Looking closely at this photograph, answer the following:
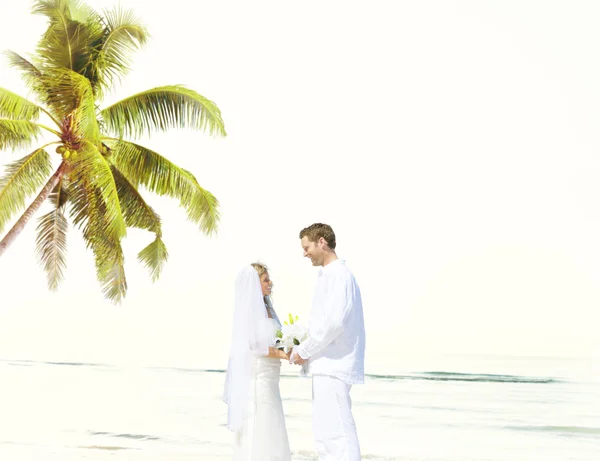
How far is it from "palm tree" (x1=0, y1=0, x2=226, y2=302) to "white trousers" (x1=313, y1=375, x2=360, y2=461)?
6996 millimetres

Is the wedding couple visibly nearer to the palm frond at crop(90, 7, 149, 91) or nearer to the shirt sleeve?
the shirt sleeve

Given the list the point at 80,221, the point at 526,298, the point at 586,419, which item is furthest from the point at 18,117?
the point at 526,298

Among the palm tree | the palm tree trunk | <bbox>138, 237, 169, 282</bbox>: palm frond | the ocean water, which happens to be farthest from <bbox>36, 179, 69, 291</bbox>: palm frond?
the ocean water

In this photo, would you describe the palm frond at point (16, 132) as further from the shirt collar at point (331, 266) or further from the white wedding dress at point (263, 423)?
the shirt collar at point (331, 266)

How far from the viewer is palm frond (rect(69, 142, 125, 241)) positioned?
39.4ft

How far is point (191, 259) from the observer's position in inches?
1674

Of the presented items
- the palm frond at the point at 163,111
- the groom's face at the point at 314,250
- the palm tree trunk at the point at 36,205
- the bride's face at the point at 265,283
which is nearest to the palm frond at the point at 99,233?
the palm tree trunk at the point at 36,205

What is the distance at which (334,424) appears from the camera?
6.13 meters

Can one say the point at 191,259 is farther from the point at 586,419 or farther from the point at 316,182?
the point at 586,419

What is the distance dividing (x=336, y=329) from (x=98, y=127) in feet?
25.7

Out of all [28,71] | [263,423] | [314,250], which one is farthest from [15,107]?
[314,250]

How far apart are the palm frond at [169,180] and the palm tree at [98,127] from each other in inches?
0.6

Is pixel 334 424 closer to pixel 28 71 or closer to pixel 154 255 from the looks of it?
pixel 154 255

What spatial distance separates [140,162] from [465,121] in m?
28.4
